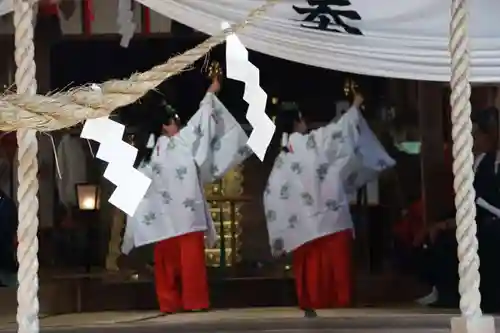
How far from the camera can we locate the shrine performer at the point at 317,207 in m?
3.64

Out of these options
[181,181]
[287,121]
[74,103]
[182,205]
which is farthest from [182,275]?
[74,103]

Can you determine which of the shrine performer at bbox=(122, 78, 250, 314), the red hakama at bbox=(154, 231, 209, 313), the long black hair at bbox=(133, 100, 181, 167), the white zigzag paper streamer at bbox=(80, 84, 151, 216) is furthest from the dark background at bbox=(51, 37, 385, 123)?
the white zigzag paper streamer at bbox=(80, 84, 151, 216)

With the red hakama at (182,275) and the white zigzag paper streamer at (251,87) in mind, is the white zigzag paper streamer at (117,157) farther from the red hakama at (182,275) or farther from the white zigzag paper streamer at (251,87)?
the red hakama at (182,275)

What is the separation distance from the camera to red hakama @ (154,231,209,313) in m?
3.52

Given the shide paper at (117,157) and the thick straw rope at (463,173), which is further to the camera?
the thick straw rope at (463,173)

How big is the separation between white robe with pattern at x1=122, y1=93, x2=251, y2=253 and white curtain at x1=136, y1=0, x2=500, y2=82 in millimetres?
1050

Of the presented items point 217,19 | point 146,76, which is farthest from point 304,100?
point 146,76

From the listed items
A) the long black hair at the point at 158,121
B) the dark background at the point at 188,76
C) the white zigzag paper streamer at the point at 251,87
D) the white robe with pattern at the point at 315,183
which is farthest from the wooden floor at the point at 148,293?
the white zigzag paper streamer at the point at 251,87

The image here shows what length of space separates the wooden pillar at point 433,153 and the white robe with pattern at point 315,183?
527 mm

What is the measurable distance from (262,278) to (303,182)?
31.2 inches

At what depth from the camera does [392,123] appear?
5.11 metres

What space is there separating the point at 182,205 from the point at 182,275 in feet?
1.04

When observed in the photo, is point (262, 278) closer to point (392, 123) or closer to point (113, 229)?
point (113, 229)

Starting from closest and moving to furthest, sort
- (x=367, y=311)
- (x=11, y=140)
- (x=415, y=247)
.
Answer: (x=367, y=311), (x=415, y=247), (x=11, y=140)
